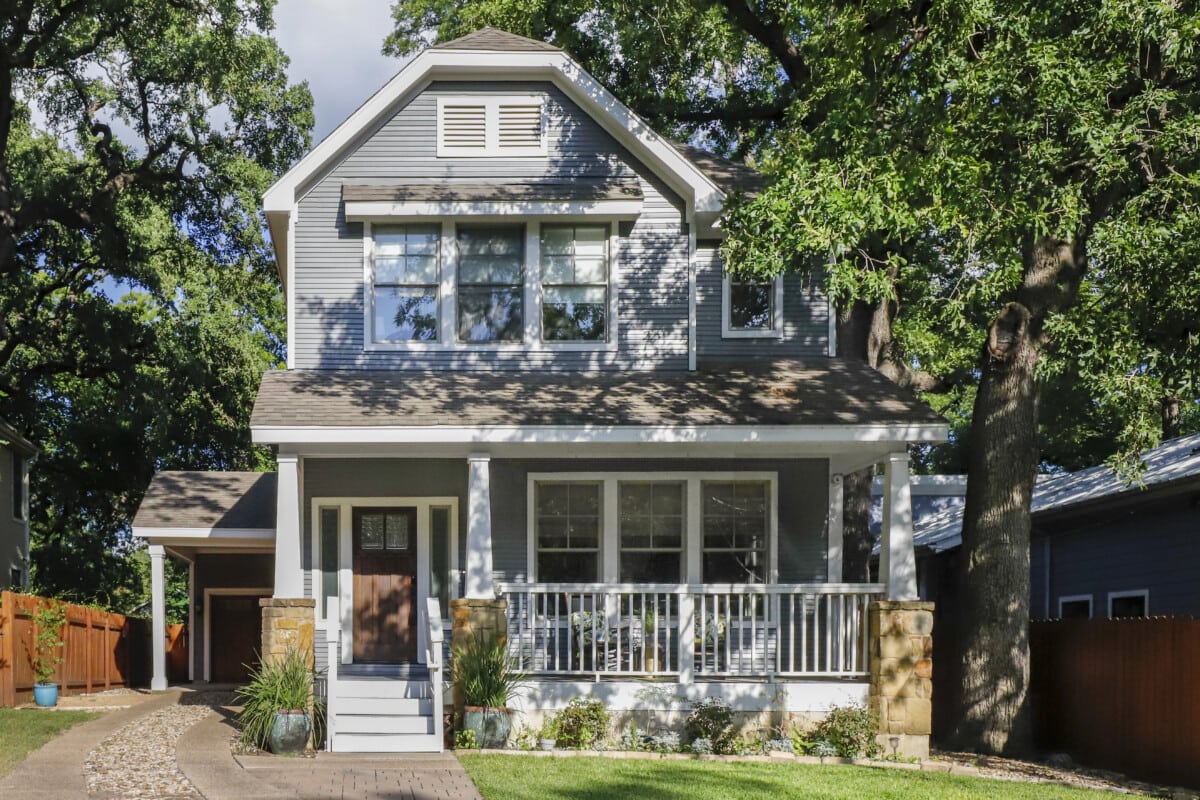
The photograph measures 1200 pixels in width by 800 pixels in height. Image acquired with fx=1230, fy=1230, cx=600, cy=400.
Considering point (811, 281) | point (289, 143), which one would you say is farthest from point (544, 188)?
point (289, 143)

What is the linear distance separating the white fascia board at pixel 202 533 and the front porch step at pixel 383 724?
27.0 feet

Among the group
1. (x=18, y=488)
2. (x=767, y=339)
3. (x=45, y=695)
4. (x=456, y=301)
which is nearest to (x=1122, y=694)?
(x=767, y=339)

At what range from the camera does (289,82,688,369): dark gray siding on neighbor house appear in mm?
14812

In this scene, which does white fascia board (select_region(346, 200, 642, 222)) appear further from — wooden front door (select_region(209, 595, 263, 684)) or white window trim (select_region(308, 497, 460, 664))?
wooden front door (select_region(209, 595, 263, 684))

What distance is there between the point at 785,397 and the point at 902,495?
5.71 ft

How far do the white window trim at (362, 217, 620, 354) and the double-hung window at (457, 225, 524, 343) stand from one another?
0.10 meters

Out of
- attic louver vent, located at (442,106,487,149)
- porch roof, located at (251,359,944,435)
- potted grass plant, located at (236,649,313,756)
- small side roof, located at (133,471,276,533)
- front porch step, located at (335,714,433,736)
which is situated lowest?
front porch step, located at (335,714,433,736)

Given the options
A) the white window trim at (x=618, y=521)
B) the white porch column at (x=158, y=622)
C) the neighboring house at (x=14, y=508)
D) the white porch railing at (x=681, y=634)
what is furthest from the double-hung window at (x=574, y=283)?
the neighboring house at (x=14, y=508)

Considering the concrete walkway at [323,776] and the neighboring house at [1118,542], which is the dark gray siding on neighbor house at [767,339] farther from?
the concrete walkway at [323,776]

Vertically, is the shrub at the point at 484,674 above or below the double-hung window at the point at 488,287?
below

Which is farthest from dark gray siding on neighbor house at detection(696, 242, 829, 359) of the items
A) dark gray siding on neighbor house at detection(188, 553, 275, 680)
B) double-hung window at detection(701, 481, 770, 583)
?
dark gray siding on neighbor house at detection(188, 553, 275, 680)

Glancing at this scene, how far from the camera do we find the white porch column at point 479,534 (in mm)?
12492

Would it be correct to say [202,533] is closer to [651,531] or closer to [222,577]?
[222,577]

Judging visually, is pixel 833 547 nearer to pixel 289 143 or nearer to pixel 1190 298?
pixel 1190 298
